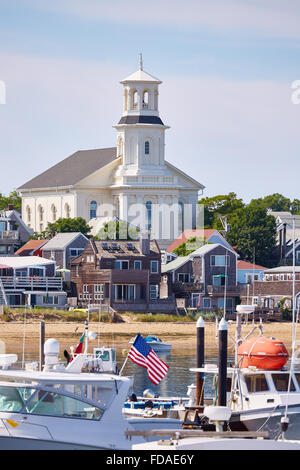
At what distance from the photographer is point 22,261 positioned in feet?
313

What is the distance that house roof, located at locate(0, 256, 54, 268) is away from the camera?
9288cm

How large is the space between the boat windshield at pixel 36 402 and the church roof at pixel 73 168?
109 m

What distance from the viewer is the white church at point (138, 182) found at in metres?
133

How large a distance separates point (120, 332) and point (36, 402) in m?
48.4

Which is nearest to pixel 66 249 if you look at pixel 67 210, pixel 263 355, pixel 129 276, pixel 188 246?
pixel 188 246

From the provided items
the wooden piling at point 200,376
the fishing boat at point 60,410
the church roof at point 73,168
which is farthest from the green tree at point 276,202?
the fishing boat at point 60,410

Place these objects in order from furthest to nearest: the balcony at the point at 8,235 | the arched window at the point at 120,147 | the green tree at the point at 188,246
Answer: the arched window at the point at 120,147 < the balcony at the point at 8,235 < the green tree at the point at 188,246

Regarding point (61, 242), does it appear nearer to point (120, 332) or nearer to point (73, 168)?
point (120, 332)

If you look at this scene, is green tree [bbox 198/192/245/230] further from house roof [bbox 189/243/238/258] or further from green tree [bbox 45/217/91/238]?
house roof [bbox 189/243/238/258]

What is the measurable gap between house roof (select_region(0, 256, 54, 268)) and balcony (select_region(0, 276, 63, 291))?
95.9 inches

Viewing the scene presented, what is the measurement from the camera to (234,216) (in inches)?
5167

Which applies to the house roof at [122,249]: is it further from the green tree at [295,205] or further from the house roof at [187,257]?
the green tree at [295,205]

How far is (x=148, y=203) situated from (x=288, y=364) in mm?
97678

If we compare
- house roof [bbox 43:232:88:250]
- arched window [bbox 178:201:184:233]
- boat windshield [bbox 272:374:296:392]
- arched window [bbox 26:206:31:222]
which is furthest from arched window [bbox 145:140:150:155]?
boat windshield [bbox 272:374:296:392]
